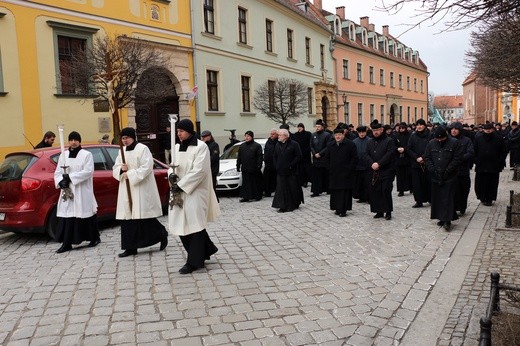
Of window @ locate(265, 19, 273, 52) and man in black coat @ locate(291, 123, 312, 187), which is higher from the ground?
window @ locate(265, 19, 273, 52)

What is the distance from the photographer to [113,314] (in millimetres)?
4543

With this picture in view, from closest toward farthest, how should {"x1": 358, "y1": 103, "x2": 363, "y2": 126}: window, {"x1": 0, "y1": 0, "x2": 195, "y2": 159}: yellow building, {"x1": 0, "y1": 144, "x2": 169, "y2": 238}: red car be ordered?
{"x1": 0, "y1": 144, "x2": 169, "y2": 238}: red car → {"x1": 0, "y1": 0, "x2": 195, "y2": 159}: yellow building → {"x1": 358, "y1": 103, "x2": 363, "y2": 126}: window

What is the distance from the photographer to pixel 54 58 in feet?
50.5

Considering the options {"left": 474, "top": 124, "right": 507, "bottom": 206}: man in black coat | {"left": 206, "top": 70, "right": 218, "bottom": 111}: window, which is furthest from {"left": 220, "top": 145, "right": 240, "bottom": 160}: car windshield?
{"left": 206, "top": 70, "right": 218, "bottom": 111}: window

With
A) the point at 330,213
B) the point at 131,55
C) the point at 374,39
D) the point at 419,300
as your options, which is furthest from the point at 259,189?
the point at 374,39

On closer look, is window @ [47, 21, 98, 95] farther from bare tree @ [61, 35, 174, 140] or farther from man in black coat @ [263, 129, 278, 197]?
man in black coat @ [263, 129, 278, 197]

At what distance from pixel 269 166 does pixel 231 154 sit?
1917mm

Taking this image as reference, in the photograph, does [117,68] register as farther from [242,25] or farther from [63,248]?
[242,25]

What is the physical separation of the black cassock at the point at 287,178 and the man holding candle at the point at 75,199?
4255 millimetres

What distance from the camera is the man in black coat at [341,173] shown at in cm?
966

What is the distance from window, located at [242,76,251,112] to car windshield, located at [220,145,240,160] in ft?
37.9

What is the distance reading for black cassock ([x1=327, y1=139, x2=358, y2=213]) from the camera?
966 cm

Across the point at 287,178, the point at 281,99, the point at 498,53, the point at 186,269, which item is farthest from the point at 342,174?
the point at 281,99

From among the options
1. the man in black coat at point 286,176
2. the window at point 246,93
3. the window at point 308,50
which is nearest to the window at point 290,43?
the window at point 308,50
